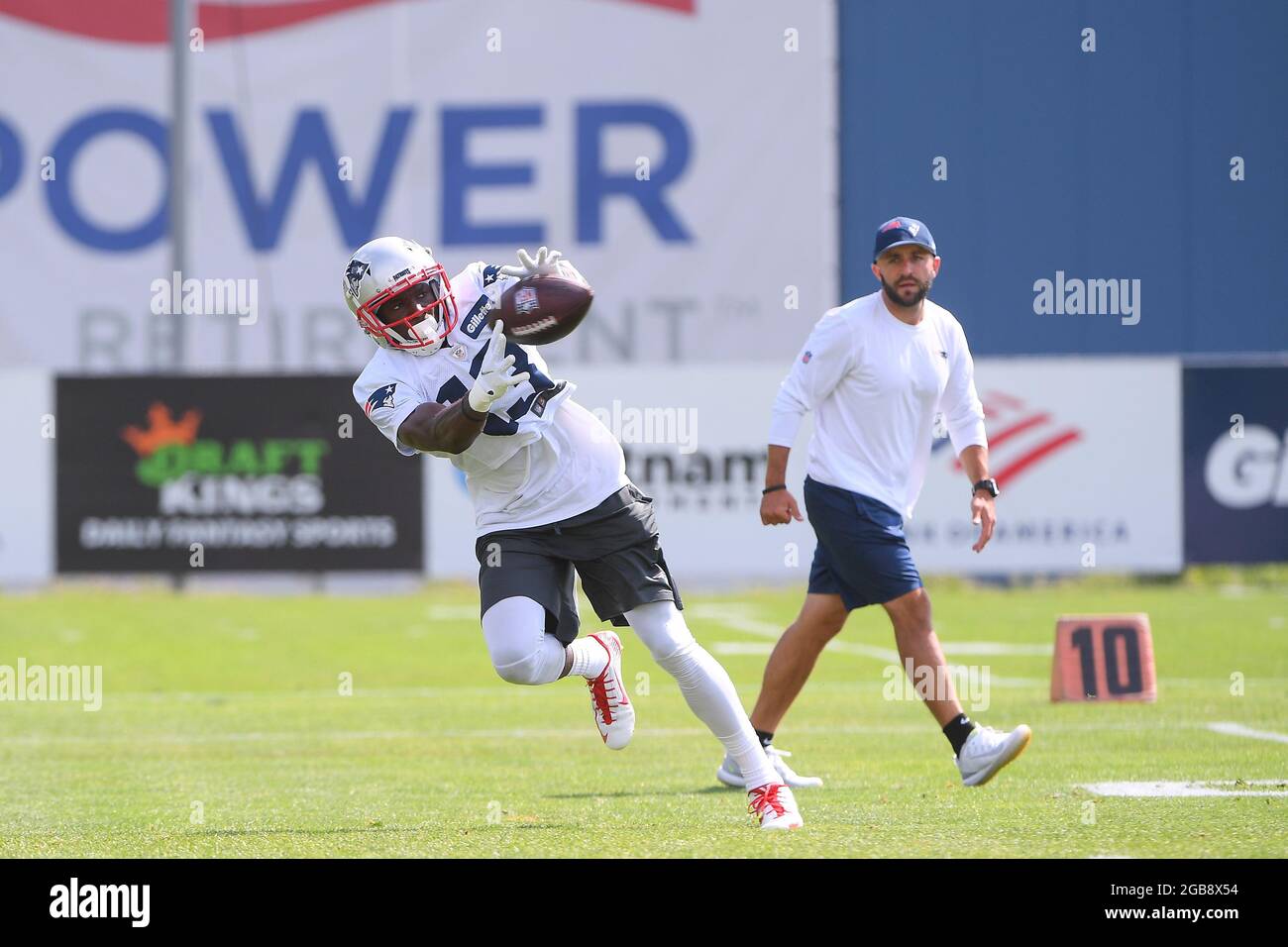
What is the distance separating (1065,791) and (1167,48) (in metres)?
19.0

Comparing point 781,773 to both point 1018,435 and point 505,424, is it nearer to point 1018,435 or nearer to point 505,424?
point 505,424


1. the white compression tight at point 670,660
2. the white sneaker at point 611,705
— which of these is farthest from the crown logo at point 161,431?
the white compression tight at point 670,660

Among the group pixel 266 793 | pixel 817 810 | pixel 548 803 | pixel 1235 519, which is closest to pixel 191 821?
pixel 266 793

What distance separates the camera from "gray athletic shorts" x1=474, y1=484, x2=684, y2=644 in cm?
625

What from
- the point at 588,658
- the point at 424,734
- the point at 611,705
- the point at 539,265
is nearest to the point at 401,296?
the point at 539,265

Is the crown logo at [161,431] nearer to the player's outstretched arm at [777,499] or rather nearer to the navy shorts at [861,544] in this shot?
the navy shorts at [861,544]

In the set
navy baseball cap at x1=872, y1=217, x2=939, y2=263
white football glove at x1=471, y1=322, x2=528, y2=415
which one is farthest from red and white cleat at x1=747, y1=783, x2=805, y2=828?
navy baseball cap at x1=872, y1=217, x2=939, y2=263

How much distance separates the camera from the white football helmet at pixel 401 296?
6098 mm

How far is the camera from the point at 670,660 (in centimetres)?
612

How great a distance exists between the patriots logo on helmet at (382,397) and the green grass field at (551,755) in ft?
4.52

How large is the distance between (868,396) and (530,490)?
1.52 meters

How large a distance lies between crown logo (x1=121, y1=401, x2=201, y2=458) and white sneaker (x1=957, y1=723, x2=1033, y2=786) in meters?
12.4

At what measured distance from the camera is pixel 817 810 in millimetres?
6484

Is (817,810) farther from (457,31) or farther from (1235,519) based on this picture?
(457,31)
